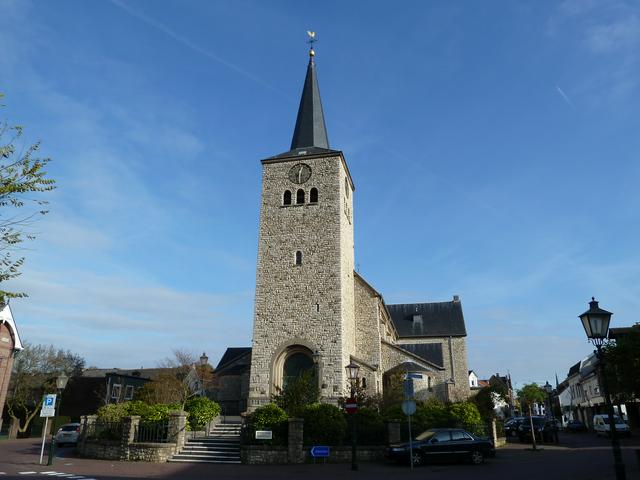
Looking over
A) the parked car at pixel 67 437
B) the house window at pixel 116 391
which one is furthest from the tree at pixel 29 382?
the parked car at pixel 67 437

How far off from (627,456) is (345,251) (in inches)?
679

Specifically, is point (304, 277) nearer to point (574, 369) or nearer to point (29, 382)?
point (29, 382)

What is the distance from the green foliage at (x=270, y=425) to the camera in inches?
719

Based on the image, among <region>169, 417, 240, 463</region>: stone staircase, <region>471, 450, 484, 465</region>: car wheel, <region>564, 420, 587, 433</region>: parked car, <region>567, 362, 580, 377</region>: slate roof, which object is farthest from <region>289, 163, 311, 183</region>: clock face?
<region>567, 362, 580, 377</region>: slate roof

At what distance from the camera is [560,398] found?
3243 inches

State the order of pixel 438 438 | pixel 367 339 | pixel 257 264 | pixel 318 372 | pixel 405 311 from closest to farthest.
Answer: pixel 438 438 → pixel 318 372 → pixel 257 264 → pixel 367 339 → pixel 405 311

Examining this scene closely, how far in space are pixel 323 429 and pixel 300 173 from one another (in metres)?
16.9

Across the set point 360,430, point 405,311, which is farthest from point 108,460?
point 405,311

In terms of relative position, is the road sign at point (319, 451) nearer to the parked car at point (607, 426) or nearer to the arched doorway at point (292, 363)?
the arched doorway at point (292, 363)

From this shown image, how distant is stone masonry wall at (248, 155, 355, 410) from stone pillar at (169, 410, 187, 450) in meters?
6.37

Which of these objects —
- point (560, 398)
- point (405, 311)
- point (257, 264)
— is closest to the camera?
point (257, 264)

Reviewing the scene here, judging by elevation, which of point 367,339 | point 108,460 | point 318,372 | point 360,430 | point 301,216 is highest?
point 301,216

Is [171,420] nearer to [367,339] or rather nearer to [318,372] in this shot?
[318,372]

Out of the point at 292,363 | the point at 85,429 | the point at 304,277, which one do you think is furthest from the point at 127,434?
the point at 304,277
